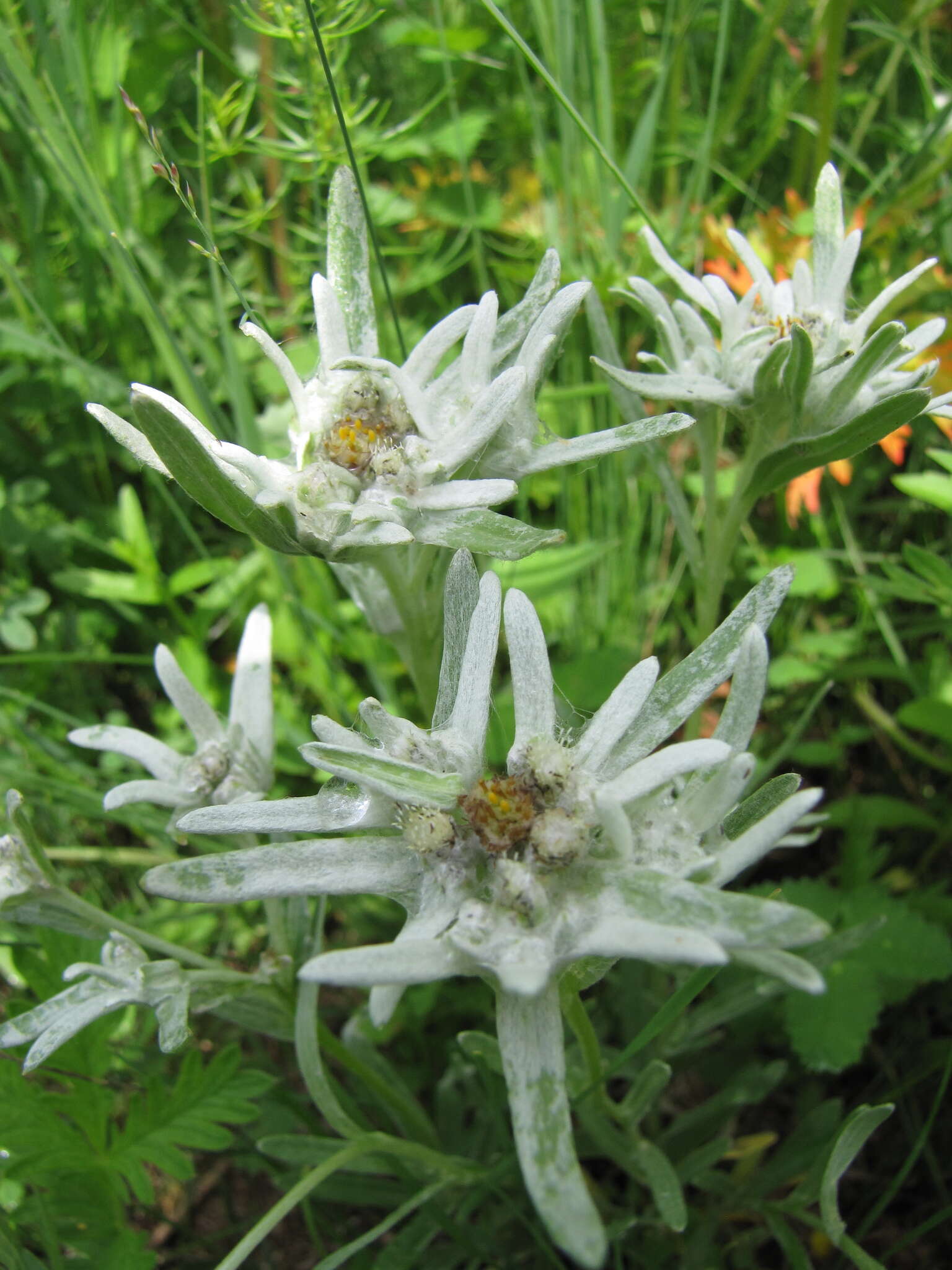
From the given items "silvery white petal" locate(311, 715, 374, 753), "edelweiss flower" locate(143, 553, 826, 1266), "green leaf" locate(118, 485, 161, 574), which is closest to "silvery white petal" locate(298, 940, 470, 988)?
"edelweiss flower" locate(143, 553, 826, 1266)

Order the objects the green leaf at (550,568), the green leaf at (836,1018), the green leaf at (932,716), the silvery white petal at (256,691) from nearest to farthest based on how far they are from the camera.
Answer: the silvery white petal at (256,691), the green leaf at (836,1018), the green leaf at (932,716), the green leaf at (550,568)

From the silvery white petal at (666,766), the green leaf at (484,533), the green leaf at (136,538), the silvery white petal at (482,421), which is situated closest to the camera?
the silvery white petal at (666,766)

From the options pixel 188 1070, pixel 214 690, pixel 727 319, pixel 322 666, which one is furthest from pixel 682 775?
pixel 214 690

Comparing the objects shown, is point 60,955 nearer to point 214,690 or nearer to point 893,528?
point 214,690

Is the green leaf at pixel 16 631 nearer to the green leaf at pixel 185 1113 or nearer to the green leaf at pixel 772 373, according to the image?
the green leaf at pixel 185 1113

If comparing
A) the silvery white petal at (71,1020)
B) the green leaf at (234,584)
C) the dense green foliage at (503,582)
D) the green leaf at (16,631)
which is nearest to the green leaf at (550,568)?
the dense green foliage at (503,582)

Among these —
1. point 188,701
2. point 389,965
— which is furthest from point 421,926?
point 188,701

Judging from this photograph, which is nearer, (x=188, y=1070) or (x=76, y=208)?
(x=188, y=1070)
